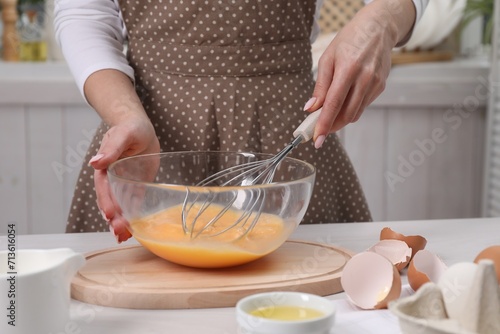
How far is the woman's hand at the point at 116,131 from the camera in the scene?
843 millimetres

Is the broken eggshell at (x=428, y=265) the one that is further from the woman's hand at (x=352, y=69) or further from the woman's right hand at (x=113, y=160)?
the woman's right hand at (x=113, y=160)

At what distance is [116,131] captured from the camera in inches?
34.3

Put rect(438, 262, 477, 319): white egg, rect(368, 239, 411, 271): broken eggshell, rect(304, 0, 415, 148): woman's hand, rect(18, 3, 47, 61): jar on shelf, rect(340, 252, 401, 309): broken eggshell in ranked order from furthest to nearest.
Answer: rect(18, 3, 47, 61): jar on shelf < rect(304, 0, 415, 148): woman's hand < rect(368, 239, 411, 271): broken eggshell < rect(340, 252, 401, 309): broken eggshell < rect(438, 262, 477, 319): white egg

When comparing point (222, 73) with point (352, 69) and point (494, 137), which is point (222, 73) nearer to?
point (352, 69)

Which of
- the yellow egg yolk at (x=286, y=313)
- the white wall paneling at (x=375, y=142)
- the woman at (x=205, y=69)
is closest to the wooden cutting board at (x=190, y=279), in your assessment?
the yellow egg yolk at (x=286, y=313)

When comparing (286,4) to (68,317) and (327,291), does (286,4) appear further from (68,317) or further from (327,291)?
(68,317)

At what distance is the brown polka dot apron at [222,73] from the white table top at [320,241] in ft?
0.65

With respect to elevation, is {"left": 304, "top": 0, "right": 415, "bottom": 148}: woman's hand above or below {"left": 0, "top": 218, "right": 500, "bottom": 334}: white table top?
above

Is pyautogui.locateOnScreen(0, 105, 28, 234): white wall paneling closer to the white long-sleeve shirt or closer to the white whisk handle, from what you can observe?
the white long-sleeve shirt

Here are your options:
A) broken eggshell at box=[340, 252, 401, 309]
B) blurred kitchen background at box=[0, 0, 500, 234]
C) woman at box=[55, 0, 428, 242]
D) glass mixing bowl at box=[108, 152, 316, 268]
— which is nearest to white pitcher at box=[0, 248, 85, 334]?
glass mixing bowl at box=[108, 152, 316, 268]

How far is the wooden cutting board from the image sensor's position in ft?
2.32

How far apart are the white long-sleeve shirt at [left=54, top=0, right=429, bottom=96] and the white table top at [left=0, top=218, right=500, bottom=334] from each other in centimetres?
26

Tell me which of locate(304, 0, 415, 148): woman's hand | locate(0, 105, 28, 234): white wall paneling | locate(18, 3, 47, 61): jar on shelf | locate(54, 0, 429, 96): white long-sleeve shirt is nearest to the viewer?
locate(304, 0, 415, 148): woman's hand

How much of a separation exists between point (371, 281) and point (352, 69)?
309mm
